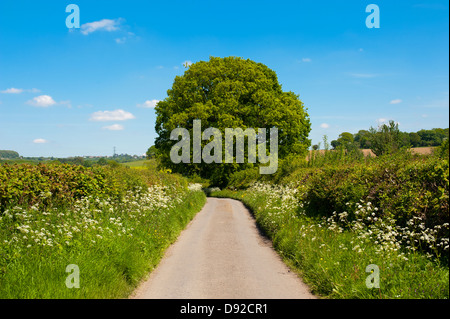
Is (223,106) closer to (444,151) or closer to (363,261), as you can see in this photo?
(444,151)

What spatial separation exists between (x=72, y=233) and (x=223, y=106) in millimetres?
27317

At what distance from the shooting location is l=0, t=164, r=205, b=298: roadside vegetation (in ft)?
20.1

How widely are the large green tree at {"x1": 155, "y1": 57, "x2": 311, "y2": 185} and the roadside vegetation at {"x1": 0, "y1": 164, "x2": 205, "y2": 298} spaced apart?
2124 cm

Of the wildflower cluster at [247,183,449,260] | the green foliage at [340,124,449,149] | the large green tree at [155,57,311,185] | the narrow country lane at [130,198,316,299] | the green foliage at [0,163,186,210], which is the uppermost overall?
the large green tree at [155,57,311,185]

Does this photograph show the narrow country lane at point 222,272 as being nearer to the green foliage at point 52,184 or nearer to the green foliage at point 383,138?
the green foliage at point 52,184

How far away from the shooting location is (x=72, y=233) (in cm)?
830

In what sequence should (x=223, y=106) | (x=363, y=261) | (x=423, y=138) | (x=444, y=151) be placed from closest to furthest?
(x=363, y=261)
(x=444, y=151)
(x=423, y=138)
(x=223, y=106)

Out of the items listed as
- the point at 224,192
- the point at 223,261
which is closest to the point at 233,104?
the point at 224,192

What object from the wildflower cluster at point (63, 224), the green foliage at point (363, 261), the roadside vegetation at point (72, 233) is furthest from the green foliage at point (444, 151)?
the wildflower cluster at point (63, 224)

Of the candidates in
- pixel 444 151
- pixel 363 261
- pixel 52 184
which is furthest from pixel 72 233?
pixel 444 151

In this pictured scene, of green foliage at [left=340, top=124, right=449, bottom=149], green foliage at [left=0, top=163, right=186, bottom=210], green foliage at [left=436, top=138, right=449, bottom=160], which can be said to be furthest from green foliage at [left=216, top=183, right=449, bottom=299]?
green foliage at [left=0, top=163, right=186, bottom=210]

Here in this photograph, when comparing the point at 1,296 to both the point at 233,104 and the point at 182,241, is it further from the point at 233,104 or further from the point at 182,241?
the point at 233,104

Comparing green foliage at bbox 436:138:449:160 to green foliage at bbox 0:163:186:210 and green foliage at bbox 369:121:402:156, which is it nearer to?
green foliage at bbox 0:163:186:210

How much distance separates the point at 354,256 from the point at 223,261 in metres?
3.67
